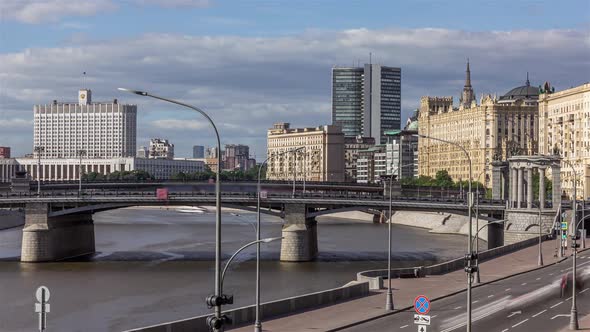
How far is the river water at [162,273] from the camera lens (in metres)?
72.4

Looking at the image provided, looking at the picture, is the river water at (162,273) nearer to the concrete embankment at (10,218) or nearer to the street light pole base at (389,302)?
the concrete embankment at (10,218)

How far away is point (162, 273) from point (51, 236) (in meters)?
21.3

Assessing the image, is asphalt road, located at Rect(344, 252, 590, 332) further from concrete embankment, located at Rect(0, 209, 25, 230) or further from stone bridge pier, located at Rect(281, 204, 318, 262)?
concrete embankment, located at Rect(0, 209, 25, 230)

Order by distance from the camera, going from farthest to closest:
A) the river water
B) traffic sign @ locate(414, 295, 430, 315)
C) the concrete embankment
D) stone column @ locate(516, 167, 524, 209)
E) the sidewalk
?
the concrete embankment → stone column @ locate(516, 167, 524, 209) → the river water → the sidewalk → traffic sign @ locate(414, 295, 430, 315)

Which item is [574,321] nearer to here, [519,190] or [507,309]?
[507,309]

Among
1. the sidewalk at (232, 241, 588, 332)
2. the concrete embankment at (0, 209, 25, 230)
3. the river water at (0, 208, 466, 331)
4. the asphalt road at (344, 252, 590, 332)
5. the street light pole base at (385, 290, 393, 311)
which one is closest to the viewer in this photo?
the asphalt road at (344, 252, 590, 332)

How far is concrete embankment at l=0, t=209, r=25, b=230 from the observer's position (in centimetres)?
17362

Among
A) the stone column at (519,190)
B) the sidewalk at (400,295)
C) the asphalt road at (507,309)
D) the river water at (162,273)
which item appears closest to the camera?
the asphalt road at (507,309)

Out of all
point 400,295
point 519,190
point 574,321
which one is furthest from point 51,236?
point 574,321

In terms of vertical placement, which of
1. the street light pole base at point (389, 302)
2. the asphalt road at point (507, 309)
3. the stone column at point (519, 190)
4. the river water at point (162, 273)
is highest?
the stone column at point (519, 190)

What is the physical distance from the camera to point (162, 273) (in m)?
99.3

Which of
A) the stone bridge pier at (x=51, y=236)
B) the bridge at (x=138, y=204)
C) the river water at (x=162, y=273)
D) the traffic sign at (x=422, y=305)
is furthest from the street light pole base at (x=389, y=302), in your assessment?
the stone bridge pier at (x=51, y=236)

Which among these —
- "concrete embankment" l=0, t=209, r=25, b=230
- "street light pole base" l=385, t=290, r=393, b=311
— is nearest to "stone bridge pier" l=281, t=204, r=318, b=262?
"street light pole base" l=385, t=290, r=393, b=311

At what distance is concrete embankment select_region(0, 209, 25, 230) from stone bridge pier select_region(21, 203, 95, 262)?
53.6m
